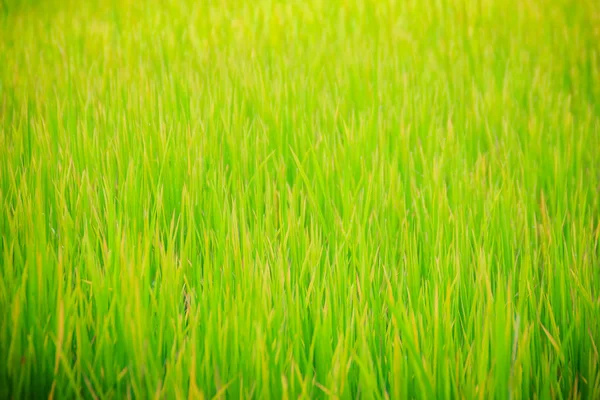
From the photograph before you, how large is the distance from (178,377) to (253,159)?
76 centimetres

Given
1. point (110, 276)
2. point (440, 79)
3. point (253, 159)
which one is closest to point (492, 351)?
point (110, 276)

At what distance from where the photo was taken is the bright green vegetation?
812mm

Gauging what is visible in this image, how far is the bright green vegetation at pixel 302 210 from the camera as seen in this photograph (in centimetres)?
81

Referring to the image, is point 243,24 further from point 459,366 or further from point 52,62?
point 459,366

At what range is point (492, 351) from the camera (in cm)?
81

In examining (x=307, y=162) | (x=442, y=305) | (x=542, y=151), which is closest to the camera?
(x=442, y=305)

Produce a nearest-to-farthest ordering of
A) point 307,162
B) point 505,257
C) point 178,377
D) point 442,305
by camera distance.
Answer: point 178,377 → point 442,305 → point 505,257 → point 307,162

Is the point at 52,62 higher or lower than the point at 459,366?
higher

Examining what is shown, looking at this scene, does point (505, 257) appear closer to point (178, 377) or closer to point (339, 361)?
point (339, 361)

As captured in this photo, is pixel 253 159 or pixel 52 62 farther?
pixel 52 62

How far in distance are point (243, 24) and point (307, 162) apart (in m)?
1.44

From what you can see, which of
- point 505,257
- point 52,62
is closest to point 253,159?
point 505,257

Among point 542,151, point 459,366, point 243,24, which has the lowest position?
point 459,366

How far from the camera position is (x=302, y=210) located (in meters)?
1.13
